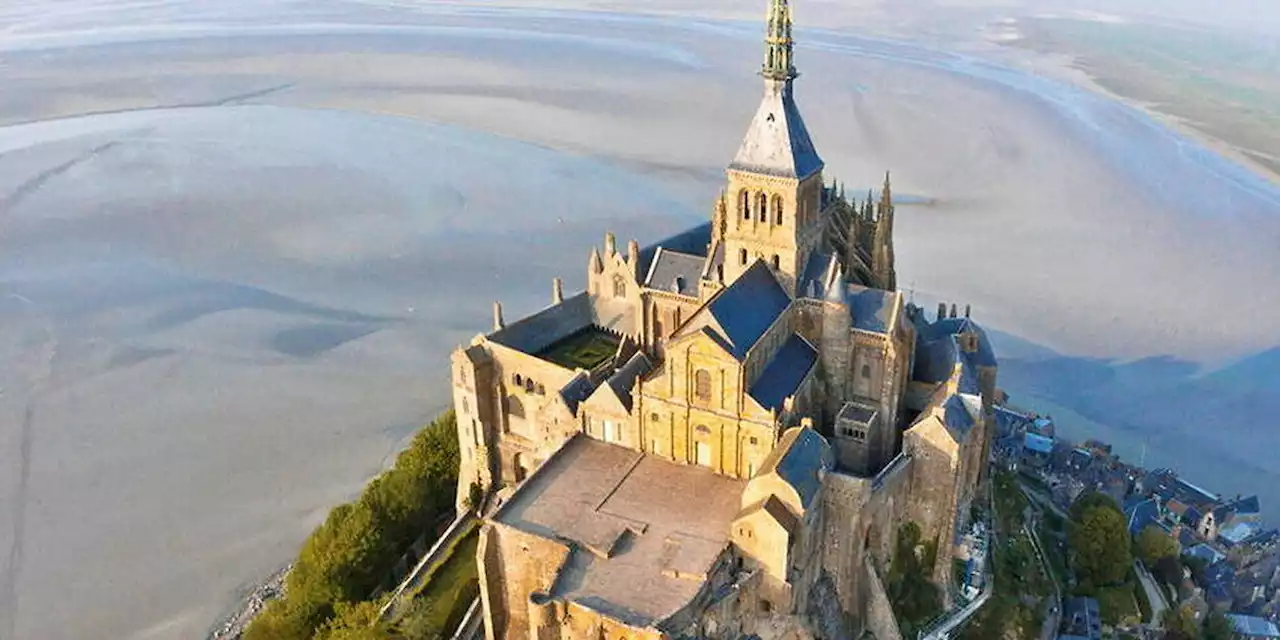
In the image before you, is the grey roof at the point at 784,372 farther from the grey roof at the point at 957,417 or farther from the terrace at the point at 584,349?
the terrace at the point at 584,349

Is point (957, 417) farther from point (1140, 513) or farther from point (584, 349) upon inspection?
point (1140, 513)

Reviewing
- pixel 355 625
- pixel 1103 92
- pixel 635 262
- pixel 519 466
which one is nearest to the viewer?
pixel 355 625

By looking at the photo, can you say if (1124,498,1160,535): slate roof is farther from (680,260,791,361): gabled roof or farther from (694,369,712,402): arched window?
(694,369,712,402): arched window

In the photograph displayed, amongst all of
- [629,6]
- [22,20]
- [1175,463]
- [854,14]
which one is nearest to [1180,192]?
[1175,463]

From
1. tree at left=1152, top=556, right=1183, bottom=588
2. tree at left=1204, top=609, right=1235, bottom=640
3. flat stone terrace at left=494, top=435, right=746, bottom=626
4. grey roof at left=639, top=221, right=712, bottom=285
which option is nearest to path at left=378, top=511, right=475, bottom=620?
flat stone terrace at left=494, top=435, right=746, bottom=626

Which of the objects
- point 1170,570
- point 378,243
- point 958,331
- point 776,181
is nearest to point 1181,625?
point 1170,570

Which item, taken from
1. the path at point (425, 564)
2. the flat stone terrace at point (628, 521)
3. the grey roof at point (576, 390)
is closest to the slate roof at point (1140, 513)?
the flat stone terrace at point (628, 521)
